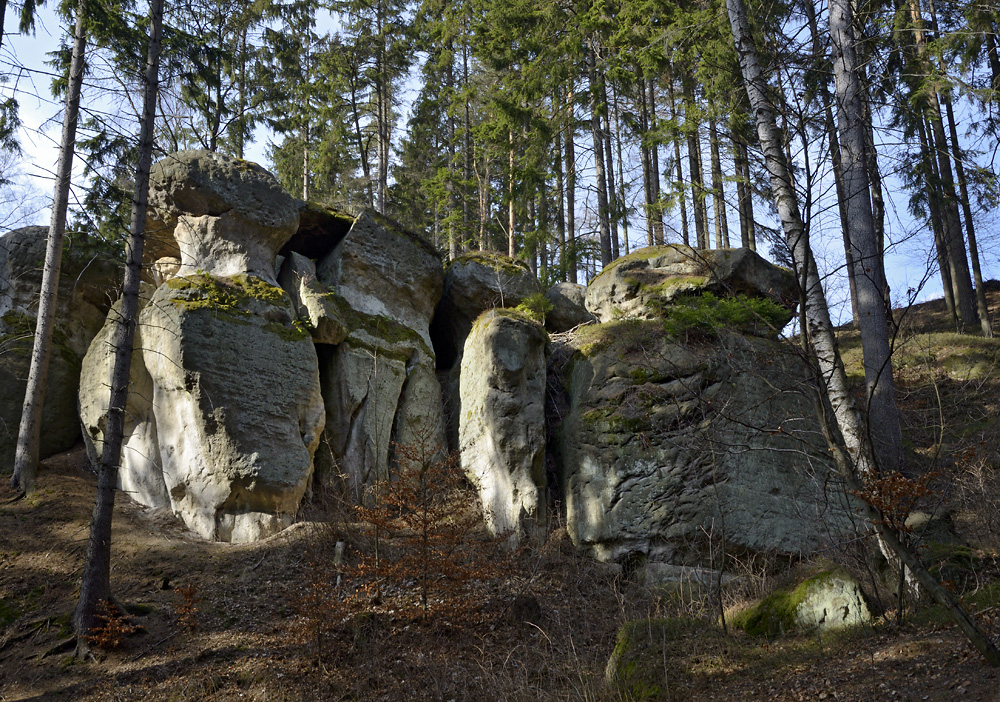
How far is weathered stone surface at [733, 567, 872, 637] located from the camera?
5.66 metres

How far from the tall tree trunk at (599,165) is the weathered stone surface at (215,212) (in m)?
7.34

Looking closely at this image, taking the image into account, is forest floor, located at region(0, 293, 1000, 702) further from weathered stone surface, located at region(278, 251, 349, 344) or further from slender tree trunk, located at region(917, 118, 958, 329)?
slender tree trunk, located at region(917, 118, 958, 329)

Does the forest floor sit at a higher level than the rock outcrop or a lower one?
lower

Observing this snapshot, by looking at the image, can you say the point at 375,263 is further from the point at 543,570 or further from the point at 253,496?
the point at 543,570

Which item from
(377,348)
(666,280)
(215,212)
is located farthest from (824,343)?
(215,212)

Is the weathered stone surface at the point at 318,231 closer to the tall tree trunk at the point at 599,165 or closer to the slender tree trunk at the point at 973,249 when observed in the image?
the tall tree trunk at the point at 599,165

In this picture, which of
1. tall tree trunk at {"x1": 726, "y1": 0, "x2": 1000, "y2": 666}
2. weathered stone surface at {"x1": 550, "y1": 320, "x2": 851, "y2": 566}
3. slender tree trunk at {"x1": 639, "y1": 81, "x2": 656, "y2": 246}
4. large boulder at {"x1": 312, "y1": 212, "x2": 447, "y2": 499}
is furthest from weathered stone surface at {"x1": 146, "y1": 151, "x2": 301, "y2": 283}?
tall tree trunk at {"x1": 726, "y1": 0, "x2": 1000, "y2": 666}

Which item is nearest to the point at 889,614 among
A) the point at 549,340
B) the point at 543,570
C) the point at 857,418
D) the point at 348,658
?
the point at 857,418

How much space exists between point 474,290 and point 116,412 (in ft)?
25.6

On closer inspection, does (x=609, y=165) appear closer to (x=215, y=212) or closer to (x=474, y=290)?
(x=474, y=290)

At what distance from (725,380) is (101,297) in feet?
40.4

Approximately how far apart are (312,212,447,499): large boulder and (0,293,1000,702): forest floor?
183 cm

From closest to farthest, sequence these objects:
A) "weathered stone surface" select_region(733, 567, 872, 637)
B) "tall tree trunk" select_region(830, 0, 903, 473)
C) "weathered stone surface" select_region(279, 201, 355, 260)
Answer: "weathered stone surface" select_region(733, 567, 872, 637), "tall tree trunk" select_region(830, 0, 903, 473), "weathered stone surface" select_region(279, 201, 355, 260)

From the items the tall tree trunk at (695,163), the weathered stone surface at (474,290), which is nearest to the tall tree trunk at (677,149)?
the tall tree trunk at (695,163)
